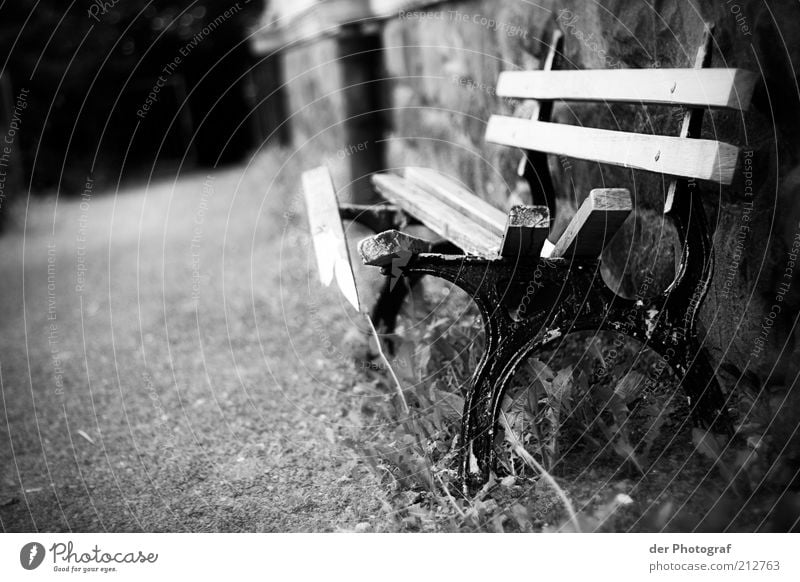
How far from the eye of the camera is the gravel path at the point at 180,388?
88.9 inches

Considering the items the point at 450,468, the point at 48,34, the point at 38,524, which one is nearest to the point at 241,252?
the point at 38,524

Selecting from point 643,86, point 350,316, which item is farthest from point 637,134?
point 350,316

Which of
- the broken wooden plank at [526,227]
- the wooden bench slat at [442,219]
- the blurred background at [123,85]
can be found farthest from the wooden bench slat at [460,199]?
the blurred background at [123,85]

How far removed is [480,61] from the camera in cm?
369

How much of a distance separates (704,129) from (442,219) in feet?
2.67

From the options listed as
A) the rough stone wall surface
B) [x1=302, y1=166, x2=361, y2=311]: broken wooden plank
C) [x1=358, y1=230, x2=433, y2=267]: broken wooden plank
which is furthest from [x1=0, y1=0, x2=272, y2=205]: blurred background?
[x1=358, y1=230, x2=433, y2=267]: broken wooden plank

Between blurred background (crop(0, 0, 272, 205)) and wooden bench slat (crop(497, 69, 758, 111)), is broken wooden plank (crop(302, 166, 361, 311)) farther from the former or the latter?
blurred background (crop(0, 0, 272, 205))

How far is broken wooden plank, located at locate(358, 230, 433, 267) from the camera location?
180cm

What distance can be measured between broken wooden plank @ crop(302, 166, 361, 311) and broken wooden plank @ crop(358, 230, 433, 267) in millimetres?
132

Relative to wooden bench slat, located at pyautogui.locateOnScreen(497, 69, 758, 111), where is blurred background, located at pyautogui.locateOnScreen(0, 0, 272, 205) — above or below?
above

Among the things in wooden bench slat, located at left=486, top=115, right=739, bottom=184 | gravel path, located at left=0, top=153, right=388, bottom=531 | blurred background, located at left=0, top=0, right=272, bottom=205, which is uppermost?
blurred background, located at left=0, top=0, right=272, bottom=205

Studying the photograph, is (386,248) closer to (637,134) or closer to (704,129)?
(637,134)
